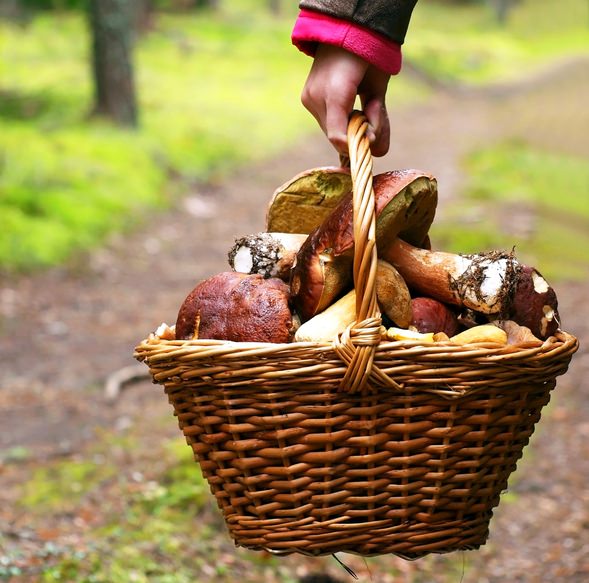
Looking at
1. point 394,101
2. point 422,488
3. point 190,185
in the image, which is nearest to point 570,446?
point 422,488

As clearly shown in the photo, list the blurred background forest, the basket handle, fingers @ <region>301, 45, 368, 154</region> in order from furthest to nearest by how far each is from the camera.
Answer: the blurred background forest, fingers @ <region>301, 45, 368, 154</region>, the basket handle

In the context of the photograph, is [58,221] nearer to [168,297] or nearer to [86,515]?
[168,297]

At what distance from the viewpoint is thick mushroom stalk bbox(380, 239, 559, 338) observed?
6.26ft

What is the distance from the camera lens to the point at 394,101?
21.7 meters

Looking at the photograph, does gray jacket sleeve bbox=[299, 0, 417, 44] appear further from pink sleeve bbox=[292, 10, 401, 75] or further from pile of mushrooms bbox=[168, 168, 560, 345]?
pile of mushrooms bbox=[168, 168, 560, 345]

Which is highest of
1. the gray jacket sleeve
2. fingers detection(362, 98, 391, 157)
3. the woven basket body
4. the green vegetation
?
the gray jacket sleeve

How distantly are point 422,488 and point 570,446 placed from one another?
3099 millimetres

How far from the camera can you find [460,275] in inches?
77.5

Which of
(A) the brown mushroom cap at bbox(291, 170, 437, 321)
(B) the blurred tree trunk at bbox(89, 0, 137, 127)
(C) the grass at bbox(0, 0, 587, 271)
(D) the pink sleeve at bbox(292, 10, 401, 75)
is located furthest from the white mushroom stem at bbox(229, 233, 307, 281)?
(B) the blurred tree trunk at bbox(89, 0, 137, 127)

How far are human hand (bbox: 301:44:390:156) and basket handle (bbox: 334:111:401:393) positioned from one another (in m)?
0.13

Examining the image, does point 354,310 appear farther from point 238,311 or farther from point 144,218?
point 144,218

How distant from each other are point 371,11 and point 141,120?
10.6 m

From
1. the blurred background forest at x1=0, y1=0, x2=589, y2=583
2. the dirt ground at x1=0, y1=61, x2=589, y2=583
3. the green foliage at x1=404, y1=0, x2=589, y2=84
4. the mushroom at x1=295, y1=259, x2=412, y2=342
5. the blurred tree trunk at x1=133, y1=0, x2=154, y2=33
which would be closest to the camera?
the mushroom at x1=295, y1=259, x2=412, y2=342

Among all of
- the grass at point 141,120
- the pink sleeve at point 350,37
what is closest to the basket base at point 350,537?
the pink sleeve at point 350,37
